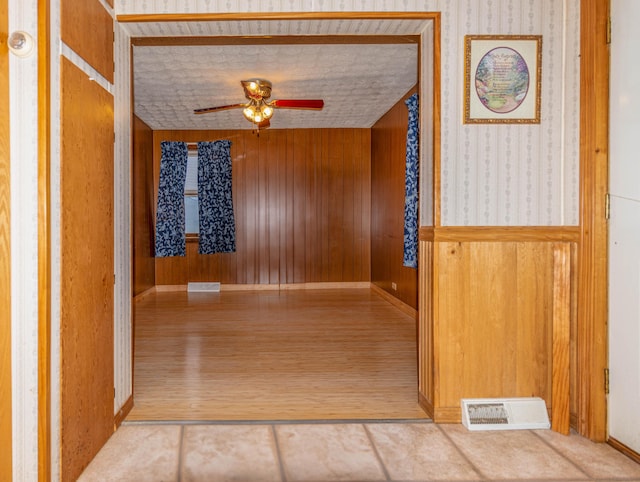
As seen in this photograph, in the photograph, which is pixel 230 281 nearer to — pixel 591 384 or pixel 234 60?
pixel 234 60

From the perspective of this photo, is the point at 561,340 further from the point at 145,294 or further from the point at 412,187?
the point at 145,294

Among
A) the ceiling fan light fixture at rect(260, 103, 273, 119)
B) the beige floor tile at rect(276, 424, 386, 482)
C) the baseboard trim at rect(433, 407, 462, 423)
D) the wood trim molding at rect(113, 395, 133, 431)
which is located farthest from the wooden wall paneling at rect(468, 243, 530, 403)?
the ceiling fan light fixture at rect(260, 103, 273, 119)

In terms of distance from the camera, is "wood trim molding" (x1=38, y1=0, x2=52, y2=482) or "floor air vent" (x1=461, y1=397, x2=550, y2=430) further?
"floor air vent" (x1=461, y1=397, x2=550, y2=430)

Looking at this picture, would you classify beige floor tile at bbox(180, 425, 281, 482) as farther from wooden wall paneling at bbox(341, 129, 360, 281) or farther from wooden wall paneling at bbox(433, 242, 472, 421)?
→ wooden wall paneling at bbox(341, 129, 360, 281)

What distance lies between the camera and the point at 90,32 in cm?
199

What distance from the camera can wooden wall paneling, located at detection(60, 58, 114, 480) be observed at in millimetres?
1777

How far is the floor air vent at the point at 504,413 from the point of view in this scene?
230cm

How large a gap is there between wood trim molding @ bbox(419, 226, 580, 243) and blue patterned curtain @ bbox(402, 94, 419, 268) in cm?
140

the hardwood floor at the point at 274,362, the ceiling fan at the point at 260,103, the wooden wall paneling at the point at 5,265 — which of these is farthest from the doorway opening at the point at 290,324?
the ceiling fan at the point at 260,103

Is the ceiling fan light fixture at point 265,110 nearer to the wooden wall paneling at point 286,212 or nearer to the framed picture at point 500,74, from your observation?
the wooden wall paneling at point 286,212

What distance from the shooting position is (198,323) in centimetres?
488

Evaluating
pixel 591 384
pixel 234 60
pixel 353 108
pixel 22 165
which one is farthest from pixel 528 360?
pixel 353 108

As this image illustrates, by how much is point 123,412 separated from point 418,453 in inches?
56.4

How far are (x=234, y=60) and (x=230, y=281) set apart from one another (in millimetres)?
3955
